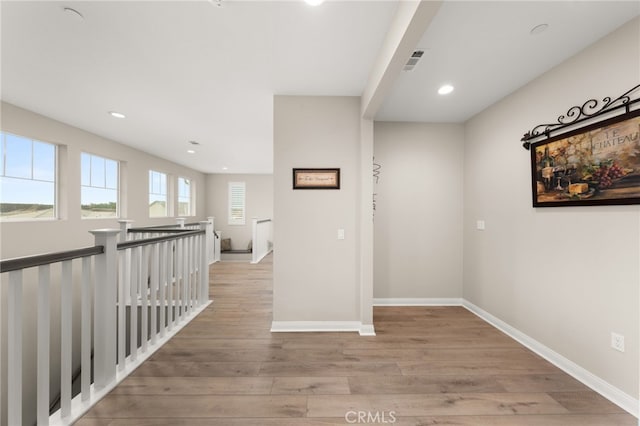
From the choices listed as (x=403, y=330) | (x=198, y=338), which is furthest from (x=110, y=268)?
(x=403, y=330)

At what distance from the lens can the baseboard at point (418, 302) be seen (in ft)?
11.4

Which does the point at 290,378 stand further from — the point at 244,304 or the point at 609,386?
the point at 609,386

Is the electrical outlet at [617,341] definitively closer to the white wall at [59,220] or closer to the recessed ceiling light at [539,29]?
the recessed ceiling light at [539,29]

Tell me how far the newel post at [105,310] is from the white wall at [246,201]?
685cm

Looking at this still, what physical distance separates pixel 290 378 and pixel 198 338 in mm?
1153

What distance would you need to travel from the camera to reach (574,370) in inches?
79.4

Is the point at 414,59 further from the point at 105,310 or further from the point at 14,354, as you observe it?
the point at 14,354

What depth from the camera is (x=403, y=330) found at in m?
2.75

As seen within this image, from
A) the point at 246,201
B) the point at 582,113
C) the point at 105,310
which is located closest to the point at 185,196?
the point at 246,201

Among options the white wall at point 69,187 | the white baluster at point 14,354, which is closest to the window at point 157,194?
the white wall at point 69,187

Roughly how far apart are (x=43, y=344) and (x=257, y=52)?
235cm

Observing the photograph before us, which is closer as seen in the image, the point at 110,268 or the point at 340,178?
the point at 110,268

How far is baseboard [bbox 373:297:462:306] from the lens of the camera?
346 cm

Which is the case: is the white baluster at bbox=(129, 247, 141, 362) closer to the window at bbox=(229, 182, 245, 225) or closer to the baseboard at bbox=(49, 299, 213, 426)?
the baseboard at bbox=(49, 299, 213, 426)
